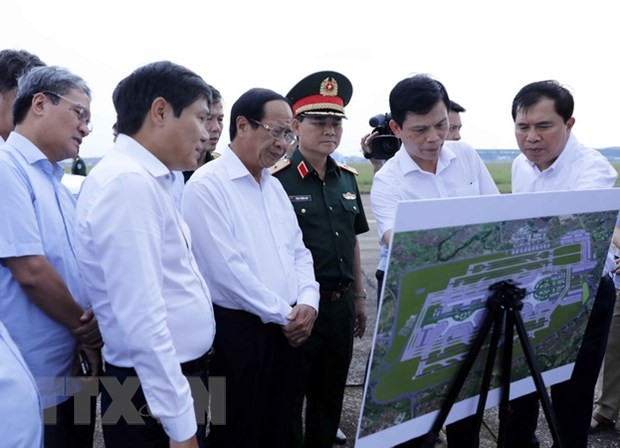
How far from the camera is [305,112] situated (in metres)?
2.59

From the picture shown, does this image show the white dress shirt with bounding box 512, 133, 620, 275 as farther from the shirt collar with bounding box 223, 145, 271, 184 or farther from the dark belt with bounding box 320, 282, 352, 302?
the shirt collar with bounding box 223, 145, 271, 184

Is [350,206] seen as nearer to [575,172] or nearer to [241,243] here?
[241,243]

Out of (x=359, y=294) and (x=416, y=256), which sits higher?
(x=416, y=256)

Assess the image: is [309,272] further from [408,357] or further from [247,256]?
[408,357]

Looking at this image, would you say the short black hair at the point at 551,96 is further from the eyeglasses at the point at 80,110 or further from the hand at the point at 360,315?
the eyeglasses at the point at 80,110

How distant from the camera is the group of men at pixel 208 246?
1.31m

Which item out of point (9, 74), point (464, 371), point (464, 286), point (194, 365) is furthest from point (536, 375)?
point (9, 74)

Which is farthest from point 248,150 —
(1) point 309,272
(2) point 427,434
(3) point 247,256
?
(2) point 427,434

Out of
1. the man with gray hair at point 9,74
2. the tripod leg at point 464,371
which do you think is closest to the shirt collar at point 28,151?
the man with gray hair at point 9,74

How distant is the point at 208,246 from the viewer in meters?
1.96

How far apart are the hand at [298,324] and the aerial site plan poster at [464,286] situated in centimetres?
76

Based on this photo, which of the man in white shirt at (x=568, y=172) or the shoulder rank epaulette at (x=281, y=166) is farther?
the shoulder rank epaulette at (x=281, y=166)

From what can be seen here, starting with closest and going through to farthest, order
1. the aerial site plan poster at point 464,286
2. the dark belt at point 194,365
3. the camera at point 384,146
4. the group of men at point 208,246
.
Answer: the aerial site plan poster at point 464,286, the group of men at point 208,246, the dark belt at point 194,365, the camera at point 384,146

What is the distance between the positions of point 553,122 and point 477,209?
4.06 feet
